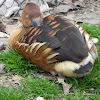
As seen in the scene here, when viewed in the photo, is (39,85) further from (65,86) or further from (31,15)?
(31,15)

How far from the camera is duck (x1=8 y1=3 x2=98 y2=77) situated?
2.95 m

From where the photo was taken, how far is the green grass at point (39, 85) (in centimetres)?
275

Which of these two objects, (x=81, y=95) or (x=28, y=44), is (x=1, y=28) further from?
(x=81, y=95)

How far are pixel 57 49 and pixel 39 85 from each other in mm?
580

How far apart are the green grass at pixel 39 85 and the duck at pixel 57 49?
16 centimetres

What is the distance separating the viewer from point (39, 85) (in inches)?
116

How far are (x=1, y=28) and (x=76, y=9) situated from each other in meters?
2.54

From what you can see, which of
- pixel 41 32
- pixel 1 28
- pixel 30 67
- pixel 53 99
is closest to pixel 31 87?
pixel 53 99

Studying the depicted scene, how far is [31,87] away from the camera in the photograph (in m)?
2.89

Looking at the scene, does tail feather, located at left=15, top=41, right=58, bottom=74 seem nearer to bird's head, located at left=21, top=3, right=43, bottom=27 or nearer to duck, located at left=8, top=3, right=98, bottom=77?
duck, located at left=8, top=3, right=98, bottom=77

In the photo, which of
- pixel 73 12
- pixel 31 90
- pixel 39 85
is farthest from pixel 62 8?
pixel 31 90

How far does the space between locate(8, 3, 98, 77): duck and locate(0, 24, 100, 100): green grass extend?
0.16 metres

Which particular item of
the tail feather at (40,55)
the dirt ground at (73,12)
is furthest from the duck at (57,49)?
the dirt ground at (73,12)

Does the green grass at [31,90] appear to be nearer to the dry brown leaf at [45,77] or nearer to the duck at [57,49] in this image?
the dry brown leaf at [45,77]
